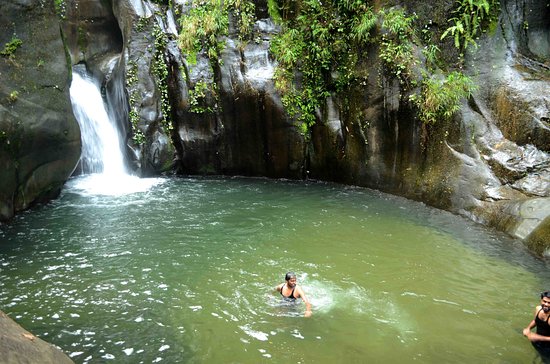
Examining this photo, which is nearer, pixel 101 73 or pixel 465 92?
pixel 465 92

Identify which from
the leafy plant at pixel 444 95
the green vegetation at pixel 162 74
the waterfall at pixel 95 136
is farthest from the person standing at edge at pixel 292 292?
the waterfall at pixel 95 136

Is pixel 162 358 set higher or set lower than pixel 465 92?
lower

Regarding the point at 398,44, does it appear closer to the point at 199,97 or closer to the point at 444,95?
the point at 444,95

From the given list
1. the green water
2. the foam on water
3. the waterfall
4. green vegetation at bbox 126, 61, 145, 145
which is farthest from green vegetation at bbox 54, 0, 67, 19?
the green water

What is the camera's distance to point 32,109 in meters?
10.6

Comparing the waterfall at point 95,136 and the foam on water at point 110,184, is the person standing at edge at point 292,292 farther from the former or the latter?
the waterfall at point 95,136

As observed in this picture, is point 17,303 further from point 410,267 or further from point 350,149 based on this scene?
point 350,149

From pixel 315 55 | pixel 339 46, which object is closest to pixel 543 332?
pixel 339 46

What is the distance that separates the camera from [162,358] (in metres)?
5.53

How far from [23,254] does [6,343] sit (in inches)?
226

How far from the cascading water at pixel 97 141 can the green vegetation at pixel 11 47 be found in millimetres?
4426

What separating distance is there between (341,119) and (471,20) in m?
4.44

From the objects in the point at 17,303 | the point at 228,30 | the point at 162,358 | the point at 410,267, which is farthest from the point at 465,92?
the point at 17,303

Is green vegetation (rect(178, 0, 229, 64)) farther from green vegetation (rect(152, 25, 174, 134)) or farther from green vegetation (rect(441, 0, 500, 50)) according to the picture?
green vegetation (rect(441, 0, 500, 50))
